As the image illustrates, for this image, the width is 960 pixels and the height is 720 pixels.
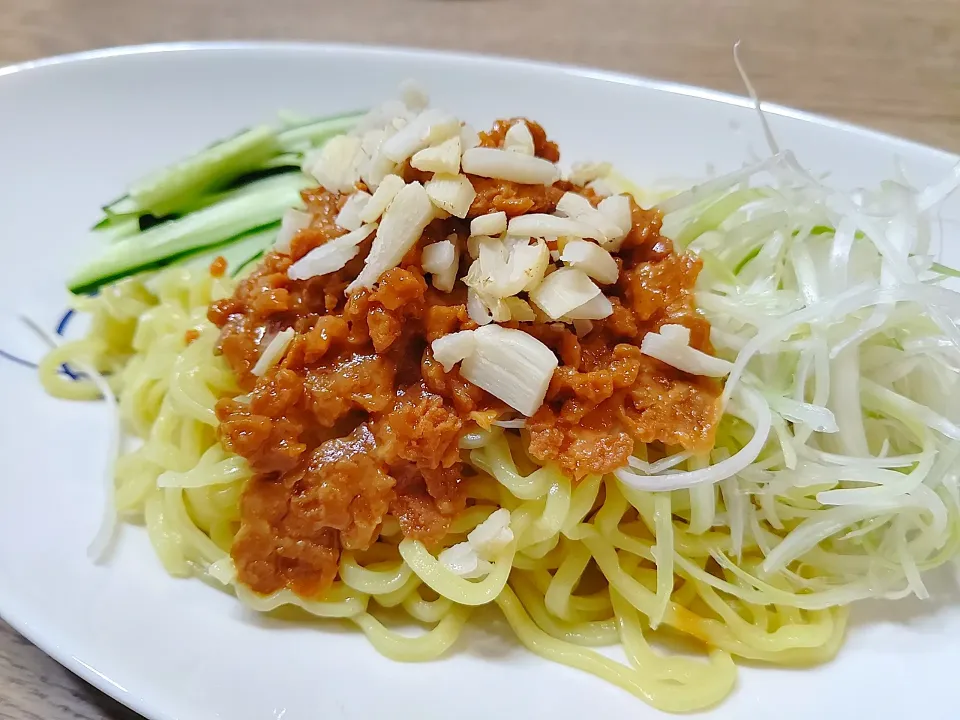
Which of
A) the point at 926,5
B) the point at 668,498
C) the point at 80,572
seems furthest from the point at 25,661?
the point at 926,5

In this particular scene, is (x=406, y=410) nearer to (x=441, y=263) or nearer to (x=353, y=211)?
(x=441, y=263)

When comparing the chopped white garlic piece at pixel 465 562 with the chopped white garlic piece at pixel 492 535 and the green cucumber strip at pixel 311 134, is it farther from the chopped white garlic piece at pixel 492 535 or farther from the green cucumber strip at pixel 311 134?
the green cucumber strip at pixel 311 134

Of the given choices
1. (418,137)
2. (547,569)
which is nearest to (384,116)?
(418,137)

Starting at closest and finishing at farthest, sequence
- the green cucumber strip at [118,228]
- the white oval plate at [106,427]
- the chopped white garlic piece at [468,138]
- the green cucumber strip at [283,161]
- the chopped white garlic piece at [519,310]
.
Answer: the white oval plate at [106,427], the chopped white garlic piece at [519,310], the chopped white garlic piece at [468,138], the green cucumber strip at [118,228], the green cucumber strip at [283,161]

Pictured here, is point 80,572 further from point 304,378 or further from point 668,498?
point 668,498

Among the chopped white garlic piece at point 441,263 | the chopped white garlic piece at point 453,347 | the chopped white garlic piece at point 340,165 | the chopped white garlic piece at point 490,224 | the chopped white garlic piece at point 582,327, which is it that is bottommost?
the chopped white garlic piece at point 582,327

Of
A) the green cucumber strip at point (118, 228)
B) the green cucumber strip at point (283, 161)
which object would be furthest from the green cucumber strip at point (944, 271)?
the green cucumber strip at point (118, 228)
